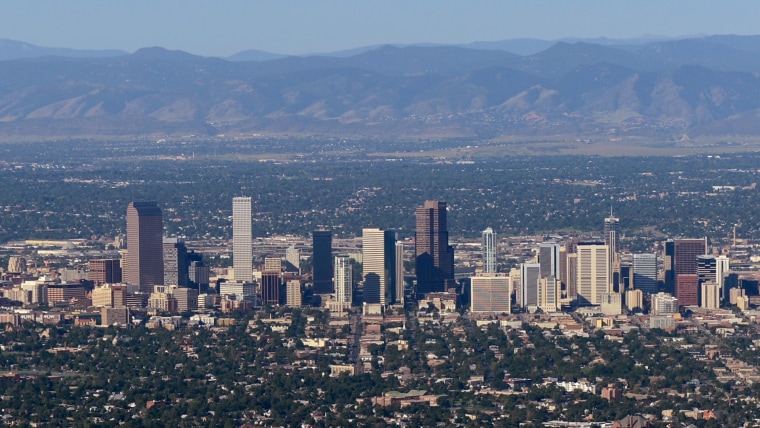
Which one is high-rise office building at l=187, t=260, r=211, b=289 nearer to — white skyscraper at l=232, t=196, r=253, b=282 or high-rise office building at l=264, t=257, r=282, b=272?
white skyscraper at l=232, t=196, r=253, b=282

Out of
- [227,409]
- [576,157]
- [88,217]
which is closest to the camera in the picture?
[227,409]

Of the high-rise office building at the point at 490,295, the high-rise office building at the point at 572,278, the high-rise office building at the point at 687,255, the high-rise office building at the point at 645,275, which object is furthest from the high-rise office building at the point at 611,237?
the high-rise office building at the point at 490,295

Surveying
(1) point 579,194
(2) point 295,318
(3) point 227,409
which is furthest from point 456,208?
(3) point 227,409

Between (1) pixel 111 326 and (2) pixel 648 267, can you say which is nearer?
(1) pixel 111 326

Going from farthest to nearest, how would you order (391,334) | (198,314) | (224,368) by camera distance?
(198,314) < (391,334) < (224,368)

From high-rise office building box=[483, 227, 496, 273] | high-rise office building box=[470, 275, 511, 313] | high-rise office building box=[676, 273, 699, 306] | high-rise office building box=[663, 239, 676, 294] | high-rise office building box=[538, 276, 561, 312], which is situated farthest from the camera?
high-rise office building box=[483, 227, 496, 273]

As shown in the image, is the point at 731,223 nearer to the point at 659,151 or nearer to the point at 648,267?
the point at 648,267

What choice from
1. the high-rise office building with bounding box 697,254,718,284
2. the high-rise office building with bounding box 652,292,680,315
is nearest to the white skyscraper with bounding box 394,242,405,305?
the high-rise office building with bounding box 652,292,680,315
